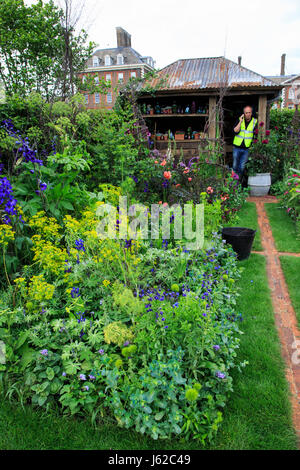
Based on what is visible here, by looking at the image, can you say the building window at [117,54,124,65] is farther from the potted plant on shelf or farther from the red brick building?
the potted plant on shelf

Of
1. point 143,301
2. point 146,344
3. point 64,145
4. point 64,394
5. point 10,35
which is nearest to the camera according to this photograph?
point 64,394

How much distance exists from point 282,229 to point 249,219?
2.17ft

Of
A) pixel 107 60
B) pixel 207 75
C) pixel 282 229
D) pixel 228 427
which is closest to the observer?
pixel 228 427

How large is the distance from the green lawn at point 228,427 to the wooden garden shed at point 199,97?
23.0 feet

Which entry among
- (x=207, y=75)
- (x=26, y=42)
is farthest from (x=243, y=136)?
(x=26, y=42)

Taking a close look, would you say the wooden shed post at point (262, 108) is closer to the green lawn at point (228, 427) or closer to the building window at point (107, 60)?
the green lawn at point (228, 427)

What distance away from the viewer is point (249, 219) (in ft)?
20.0

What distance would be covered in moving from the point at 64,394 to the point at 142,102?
960 centimetres

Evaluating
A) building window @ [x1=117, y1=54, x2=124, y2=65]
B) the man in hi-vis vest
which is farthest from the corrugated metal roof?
building window @ [x1=117, y1=54, x2=124, y2=65]

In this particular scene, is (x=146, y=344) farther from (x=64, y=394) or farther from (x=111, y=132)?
(x=111, y=132)

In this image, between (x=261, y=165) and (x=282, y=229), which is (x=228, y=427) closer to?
(x=282, y=229)

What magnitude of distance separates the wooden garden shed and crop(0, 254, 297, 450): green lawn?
701cm

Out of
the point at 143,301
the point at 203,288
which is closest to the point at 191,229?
the point at 203,288

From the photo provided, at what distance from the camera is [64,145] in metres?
4.61
